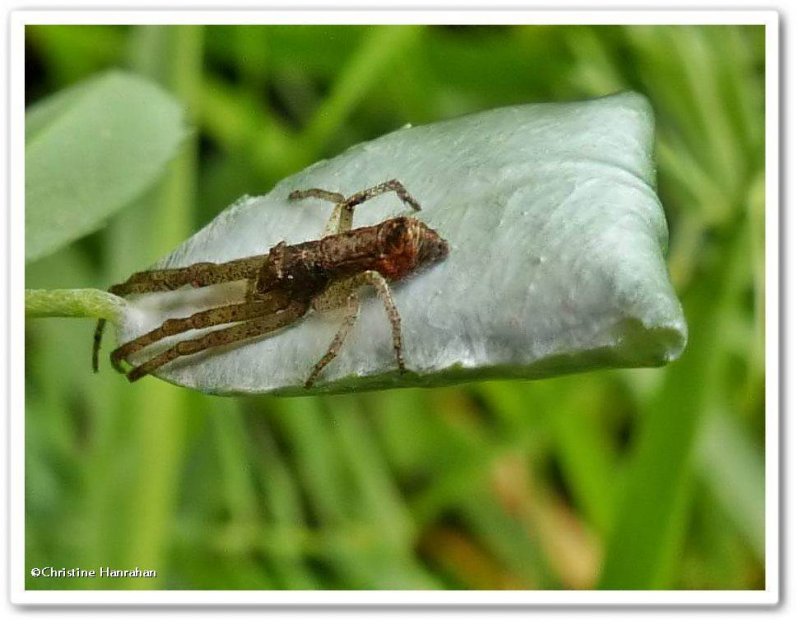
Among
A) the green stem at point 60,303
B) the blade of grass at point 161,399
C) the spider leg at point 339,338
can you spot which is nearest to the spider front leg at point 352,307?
the spider leg at point 339,338

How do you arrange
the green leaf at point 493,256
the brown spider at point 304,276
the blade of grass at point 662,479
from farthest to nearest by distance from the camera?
1. the blade of grass at point 662,479
2. the brown spider at point 304,276
3. the green leaf at point 493,256

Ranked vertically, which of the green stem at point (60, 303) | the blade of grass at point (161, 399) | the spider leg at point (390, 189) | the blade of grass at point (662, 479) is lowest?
the blade of grass at point (662, 479)

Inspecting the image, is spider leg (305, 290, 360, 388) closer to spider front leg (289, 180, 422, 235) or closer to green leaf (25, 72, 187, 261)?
spider front leg (289, 180, 422, 235)

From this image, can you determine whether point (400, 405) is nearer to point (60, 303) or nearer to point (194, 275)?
point (194, 275)

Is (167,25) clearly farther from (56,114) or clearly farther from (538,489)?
(538,489)

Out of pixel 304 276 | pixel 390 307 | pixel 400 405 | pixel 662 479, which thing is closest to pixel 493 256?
pixel 390 307

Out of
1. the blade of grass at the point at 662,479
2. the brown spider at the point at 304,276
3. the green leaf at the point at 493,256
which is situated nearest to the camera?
the green leaf at the point at 493,256

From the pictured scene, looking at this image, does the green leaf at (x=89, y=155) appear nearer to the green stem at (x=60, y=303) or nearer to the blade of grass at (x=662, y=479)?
the green stem at (x=60, y=303)
